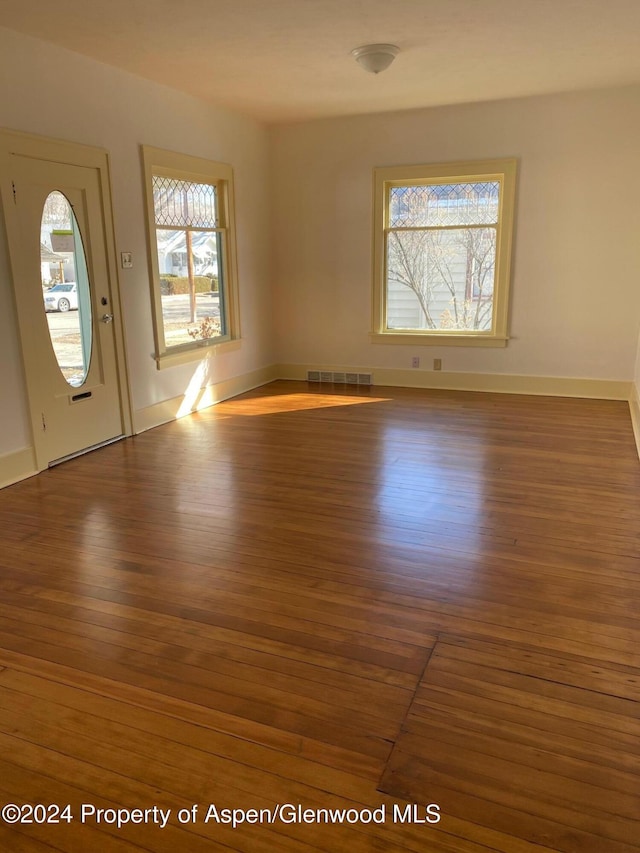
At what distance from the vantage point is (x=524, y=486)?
396cm

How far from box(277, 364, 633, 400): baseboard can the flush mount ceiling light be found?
3212mm

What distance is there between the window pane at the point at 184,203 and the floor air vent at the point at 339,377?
2041 mm

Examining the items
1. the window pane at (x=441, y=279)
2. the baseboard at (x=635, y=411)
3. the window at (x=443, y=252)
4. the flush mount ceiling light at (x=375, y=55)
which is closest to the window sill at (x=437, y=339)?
the window at (x=443, y=252)

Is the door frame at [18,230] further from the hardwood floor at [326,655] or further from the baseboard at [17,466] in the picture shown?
the hardwood floor at [326,655]

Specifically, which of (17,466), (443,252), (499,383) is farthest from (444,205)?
(17,466)

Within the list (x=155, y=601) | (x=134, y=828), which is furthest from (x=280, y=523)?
(x=134, y=828)

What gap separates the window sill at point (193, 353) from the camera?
18.5 ft

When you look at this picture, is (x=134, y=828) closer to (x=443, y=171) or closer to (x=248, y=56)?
(x=248, y=56)

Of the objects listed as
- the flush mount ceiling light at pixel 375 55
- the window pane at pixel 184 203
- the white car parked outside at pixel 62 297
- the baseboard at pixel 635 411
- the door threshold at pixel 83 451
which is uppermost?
the flush mount ceiling light at pixel 375 55

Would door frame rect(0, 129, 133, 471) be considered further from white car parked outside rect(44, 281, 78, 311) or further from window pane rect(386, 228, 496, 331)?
window pane rect(386, 228, 496, 331)

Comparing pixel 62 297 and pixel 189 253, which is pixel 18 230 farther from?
pixel 189 253

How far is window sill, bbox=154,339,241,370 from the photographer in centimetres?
562

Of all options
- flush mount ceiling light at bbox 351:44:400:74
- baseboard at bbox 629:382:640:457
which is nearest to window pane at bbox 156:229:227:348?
flush mount ceiling light at bbox 351:44:400:74

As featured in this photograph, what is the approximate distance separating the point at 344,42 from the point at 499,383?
366cm
